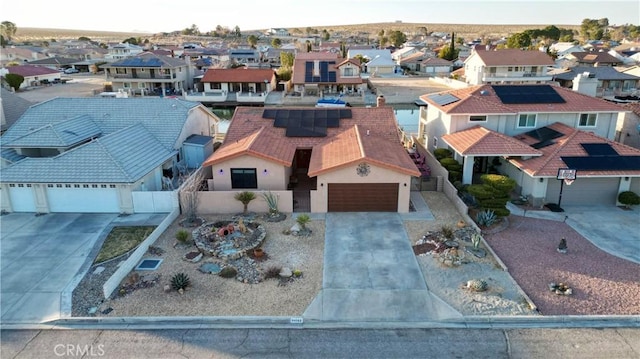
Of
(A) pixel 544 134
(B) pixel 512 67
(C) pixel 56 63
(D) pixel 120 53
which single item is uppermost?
(D) pixel 120 53

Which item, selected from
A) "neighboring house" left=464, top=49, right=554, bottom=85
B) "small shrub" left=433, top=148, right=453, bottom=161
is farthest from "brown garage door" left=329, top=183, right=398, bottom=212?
"neighboring house" left=464, top=49, right=554, bottom=85

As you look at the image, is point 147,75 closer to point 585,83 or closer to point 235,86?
point 235,86

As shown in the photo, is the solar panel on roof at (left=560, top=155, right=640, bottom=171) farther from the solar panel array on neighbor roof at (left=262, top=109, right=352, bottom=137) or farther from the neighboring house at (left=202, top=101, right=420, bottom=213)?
the solar panel array on neighbor roof at (left=262, top=109, right=352, bottom=137)

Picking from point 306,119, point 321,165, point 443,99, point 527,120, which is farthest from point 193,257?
point 527,120

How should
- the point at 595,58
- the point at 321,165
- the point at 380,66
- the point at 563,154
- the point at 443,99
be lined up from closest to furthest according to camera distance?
the point at 321,165 → the point at 563,154 → the point at 443,99 → the point at 595,58 → the point at 380,66

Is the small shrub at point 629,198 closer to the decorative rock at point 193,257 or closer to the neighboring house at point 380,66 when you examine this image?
the decorative rock at point 193,257

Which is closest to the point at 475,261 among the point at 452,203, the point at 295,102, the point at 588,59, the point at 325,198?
the point at 452,203

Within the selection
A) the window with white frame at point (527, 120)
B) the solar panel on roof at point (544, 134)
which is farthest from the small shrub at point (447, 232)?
the window with white frame at point (527, 120)
